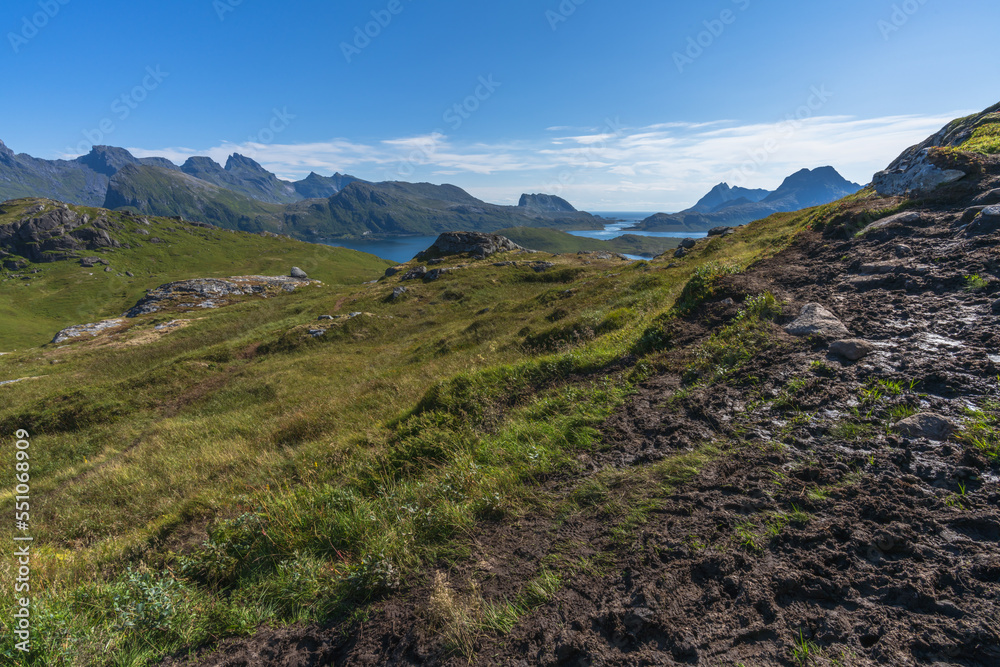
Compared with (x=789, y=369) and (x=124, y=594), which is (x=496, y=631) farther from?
(x=789, y=369)

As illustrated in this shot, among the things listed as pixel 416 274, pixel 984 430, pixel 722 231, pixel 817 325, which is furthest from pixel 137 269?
pixel 984 430

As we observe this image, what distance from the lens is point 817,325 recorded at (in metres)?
8.32

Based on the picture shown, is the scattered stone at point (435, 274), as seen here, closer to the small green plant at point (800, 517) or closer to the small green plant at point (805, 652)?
the small green plant at point (800, 517)

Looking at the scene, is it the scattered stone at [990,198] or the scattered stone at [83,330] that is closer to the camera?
the scattered stone at [990,198]

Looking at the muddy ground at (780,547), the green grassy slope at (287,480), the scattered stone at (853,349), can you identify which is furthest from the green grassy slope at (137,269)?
the scattered stone at (853,349)

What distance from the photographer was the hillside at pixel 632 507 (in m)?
3.56

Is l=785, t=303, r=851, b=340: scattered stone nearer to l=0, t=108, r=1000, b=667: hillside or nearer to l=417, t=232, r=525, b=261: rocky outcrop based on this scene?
l=0, t=108, r=1000, b=667: hillside

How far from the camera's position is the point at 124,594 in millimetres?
4750

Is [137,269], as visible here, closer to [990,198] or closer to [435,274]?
[435,274]

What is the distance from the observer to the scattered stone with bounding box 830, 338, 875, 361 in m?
7.09

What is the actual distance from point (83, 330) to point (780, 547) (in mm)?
91391

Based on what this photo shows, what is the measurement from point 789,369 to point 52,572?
515 inches

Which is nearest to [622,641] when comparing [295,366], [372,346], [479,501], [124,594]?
[479,501]

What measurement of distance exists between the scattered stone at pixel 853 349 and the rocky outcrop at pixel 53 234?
215 meters
